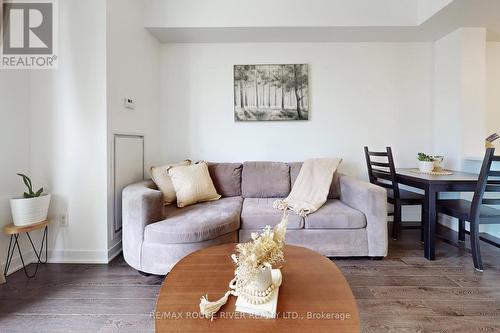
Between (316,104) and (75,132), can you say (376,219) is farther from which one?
(75,132)

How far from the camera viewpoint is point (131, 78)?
246 centimetres

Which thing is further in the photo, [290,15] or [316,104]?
[316,104]

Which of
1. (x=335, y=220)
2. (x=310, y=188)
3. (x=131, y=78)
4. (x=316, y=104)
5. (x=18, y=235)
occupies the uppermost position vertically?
(x=131, y=78)

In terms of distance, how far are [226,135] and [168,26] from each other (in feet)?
4.45

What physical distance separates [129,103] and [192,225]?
1.44 meters

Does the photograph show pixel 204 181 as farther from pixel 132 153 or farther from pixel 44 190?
pixel 44 190

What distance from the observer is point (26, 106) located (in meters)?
2.07

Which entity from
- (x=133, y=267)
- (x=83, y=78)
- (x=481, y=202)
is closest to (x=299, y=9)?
(x=83, y=78)

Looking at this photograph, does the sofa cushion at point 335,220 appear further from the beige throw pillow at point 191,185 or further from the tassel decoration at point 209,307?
the tassel decoration at point 209,307

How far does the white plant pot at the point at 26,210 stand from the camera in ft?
5.94

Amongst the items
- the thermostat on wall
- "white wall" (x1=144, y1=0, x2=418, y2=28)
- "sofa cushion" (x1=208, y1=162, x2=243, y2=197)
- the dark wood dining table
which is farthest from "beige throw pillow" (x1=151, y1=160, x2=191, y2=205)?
the dark wood dining table

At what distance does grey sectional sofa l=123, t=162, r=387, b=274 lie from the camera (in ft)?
5.86
